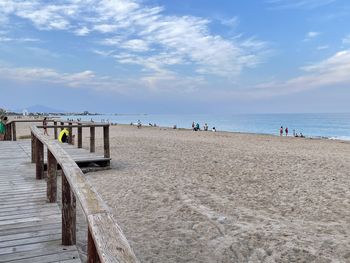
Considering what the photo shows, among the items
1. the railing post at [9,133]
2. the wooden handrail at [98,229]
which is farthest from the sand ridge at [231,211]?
the railing post at [9,133]

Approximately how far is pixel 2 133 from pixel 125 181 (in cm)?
1047

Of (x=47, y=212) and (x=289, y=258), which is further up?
(x=47, y=212)

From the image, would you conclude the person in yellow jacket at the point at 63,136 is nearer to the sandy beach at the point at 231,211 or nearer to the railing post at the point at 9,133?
the railing post at the point at 9,133

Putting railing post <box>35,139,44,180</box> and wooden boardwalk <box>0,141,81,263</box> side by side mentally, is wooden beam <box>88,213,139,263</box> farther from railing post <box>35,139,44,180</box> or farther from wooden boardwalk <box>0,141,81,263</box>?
railing post <box>35,139,44,180</box>

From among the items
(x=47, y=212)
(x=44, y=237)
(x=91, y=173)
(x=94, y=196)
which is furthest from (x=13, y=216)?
(x=91, y=173)

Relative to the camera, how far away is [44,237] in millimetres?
3436

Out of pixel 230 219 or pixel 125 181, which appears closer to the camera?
pixel 230 219

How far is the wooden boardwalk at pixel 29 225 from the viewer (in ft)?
9.96

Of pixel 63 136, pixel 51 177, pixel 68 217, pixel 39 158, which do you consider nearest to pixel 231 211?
pixel 51 177

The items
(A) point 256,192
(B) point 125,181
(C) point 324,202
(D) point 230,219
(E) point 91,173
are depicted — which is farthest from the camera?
(E) point 91,173

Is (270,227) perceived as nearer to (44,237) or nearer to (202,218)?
(202,218)

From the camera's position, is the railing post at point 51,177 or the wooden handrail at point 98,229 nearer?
the wooden handrail at point 98,229

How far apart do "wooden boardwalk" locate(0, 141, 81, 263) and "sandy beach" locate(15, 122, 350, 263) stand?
1269 millimetres

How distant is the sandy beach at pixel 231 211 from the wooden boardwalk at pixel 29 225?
4.16ft
